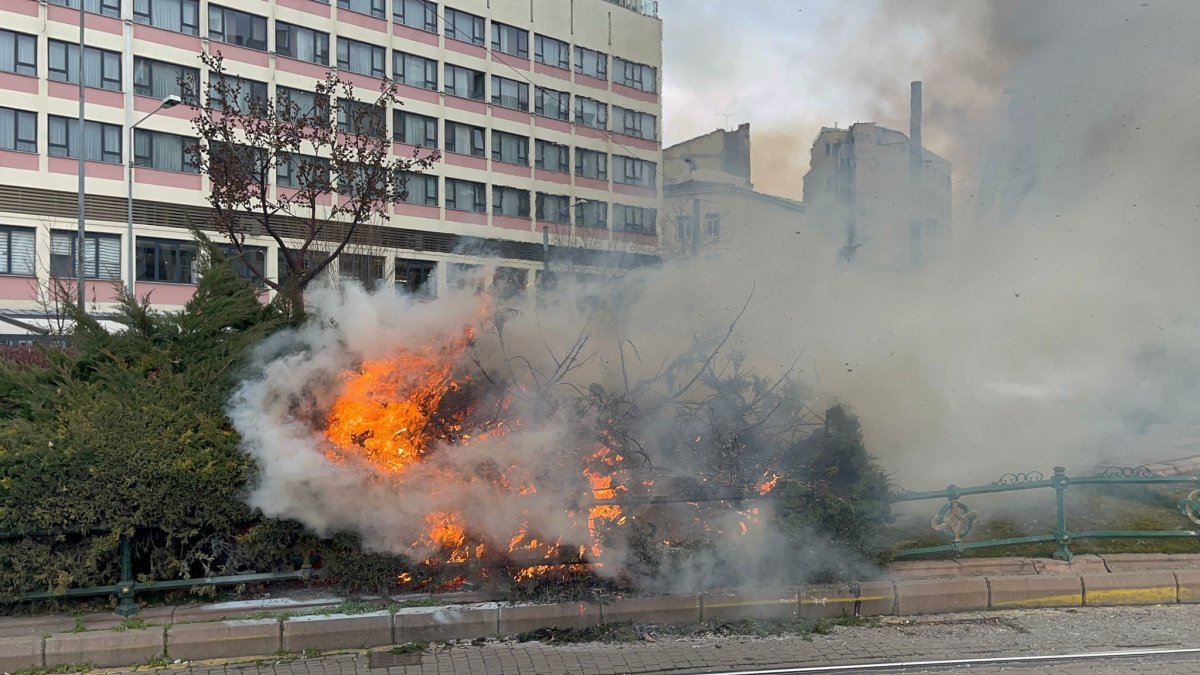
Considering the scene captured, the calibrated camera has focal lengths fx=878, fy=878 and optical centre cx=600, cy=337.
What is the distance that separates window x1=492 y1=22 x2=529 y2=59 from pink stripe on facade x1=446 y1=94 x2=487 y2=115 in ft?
7.16

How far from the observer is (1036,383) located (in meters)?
10.9

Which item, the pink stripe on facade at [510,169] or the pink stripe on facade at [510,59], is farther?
the pink stripe on facade at [510,169]

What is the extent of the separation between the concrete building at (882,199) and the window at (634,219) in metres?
7.29

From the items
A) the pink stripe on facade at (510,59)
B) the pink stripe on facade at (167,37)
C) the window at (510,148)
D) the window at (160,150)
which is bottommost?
the window at (160,150)

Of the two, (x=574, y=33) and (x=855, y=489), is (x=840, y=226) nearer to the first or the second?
(x=855, y=489)

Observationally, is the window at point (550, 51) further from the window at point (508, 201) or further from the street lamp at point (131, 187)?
the street lamp at point (131, 187)

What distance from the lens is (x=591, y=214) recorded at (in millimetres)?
26594

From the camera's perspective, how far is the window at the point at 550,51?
1362 inches

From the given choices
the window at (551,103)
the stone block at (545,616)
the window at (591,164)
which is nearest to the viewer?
the stone block at (545,616)

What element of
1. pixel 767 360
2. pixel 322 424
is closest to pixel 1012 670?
pixel 767 360

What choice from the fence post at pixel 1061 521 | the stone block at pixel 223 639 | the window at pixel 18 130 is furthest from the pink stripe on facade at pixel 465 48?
the stone block at pixel 223 639

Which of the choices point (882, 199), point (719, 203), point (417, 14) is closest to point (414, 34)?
point (417, 14)

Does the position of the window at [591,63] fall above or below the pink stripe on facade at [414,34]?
below

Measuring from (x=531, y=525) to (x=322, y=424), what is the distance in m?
1.65
